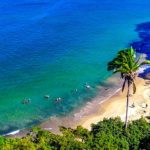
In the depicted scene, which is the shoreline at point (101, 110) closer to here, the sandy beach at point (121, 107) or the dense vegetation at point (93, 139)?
the sandy beach at point (121, 107)

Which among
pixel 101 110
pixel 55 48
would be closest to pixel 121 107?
pixel 101 110

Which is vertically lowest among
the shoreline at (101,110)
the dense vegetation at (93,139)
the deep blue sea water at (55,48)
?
the dense vegetation at (93,139)

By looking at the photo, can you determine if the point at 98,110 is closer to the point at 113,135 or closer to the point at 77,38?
the point at 113,135

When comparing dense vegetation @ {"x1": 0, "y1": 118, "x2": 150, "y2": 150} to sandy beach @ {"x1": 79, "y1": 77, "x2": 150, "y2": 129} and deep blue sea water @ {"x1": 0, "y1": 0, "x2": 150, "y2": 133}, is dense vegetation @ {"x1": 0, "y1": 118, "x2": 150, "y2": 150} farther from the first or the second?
deep blue sea water @ {"x1": 0, "y1": 0, "x2": 150, "y2": 133}

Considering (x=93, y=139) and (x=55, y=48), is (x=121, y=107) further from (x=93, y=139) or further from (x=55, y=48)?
Answer: (x=55, y=48)

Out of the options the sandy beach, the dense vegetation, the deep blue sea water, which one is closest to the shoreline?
the sandy beach

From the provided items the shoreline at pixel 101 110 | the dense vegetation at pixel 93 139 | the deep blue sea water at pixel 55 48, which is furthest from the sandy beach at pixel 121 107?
the dense vegetation at pixel 93 139
